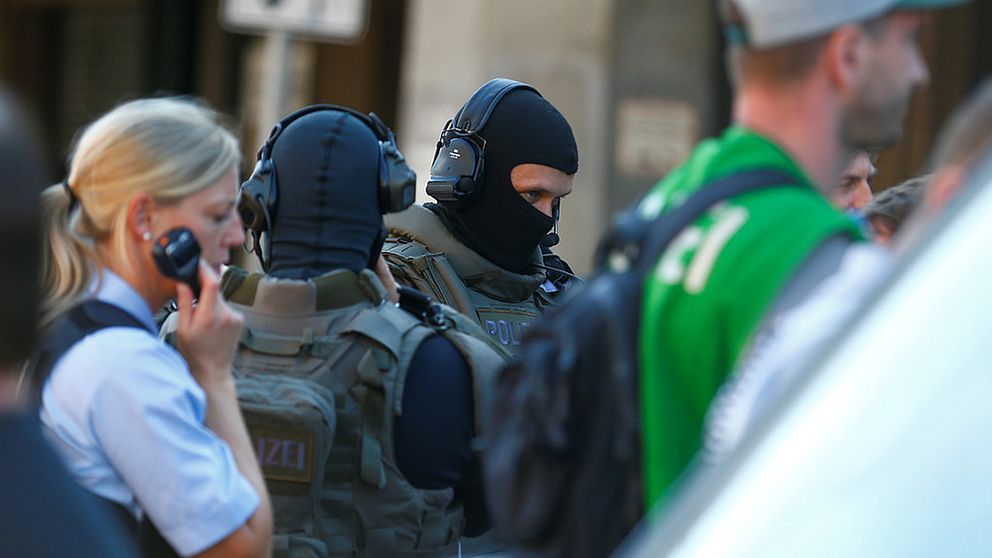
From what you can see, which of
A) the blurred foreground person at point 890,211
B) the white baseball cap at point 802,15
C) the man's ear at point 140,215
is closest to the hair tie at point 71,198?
the man's ear at point 140,215

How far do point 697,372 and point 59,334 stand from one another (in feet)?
4.39

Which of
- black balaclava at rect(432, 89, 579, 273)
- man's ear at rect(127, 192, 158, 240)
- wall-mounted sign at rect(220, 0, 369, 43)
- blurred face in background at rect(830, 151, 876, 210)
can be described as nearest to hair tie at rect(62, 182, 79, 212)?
man's ear at rect(127, 192, 158, 240)

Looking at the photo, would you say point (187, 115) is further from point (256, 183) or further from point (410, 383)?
point (410, 383)

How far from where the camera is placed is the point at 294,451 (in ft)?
10.6

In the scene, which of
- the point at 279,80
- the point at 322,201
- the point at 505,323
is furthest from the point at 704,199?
the point at 279,80

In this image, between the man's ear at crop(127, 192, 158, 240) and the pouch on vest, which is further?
the pouch on vest

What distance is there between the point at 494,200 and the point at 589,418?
8.18 feet

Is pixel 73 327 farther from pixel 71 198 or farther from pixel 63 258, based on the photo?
pixel 71 198

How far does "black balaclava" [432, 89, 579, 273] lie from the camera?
14.9 feet

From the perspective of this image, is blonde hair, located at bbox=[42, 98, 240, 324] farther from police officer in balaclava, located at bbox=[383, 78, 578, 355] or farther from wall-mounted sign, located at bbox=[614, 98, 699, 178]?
wall-mounted sign, located at bbox=[614, 98, 699, 178]

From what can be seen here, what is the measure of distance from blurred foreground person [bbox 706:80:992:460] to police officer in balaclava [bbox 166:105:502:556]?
143 cm

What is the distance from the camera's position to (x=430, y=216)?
4590 millimetres

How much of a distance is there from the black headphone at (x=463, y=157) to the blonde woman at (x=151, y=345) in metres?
1.29

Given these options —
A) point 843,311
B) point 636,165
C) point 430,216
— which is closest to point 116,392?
point 843,311
